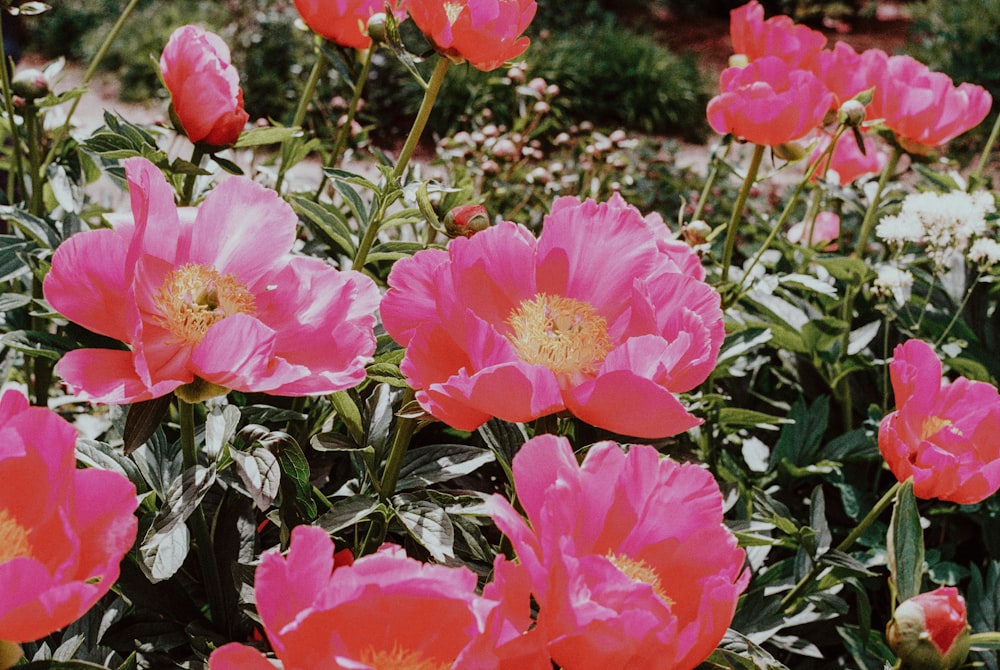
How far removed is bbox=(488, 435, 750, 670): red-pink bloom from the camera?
40 cm

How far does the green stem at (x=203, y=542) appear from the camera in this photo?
23.3 inches

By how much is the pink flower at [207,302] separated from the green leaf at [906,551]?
336mm

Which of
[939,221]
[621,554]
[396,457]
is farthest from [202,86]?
[939,221]

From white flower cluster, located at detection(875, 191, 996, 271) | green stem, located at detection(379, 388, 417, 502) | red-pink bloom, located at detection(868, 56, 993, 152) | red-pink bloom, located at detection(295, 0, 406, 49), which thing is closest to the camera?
green stem, located at detection(379, 388, 417, 502)

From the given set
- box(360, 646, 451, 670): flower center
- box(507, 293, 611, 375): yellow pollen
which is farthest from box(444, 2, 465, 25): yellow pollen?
box(360, 646, 451, 670): flower center

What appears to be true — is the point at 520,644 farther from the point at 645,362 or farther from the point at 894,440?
the point at 894,440

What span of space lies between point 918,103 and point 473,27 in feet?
2.12

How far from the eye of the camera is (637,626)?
0.40 m

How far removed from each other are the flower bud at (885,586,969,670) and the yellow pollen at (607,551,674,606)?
150mm

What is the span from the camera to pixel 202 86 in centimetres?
73

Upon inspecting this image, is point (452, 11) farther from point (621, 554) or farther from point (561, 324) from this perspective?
point (621, 554)

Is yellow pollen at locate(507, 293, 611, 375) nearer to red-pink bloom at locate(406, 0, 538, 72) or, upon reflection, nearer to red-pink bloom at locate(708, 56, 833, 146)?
red-pink bloom at locate(406, 0, 538, 72)

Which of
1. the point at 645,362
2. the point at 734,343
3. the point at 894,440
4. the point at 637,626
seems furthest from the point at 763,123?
the point at 637,626

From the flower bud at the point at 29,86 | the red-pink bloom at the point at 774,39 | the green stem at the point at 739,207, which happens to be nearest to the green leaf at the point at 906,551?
the green stem at the point at 739,207
